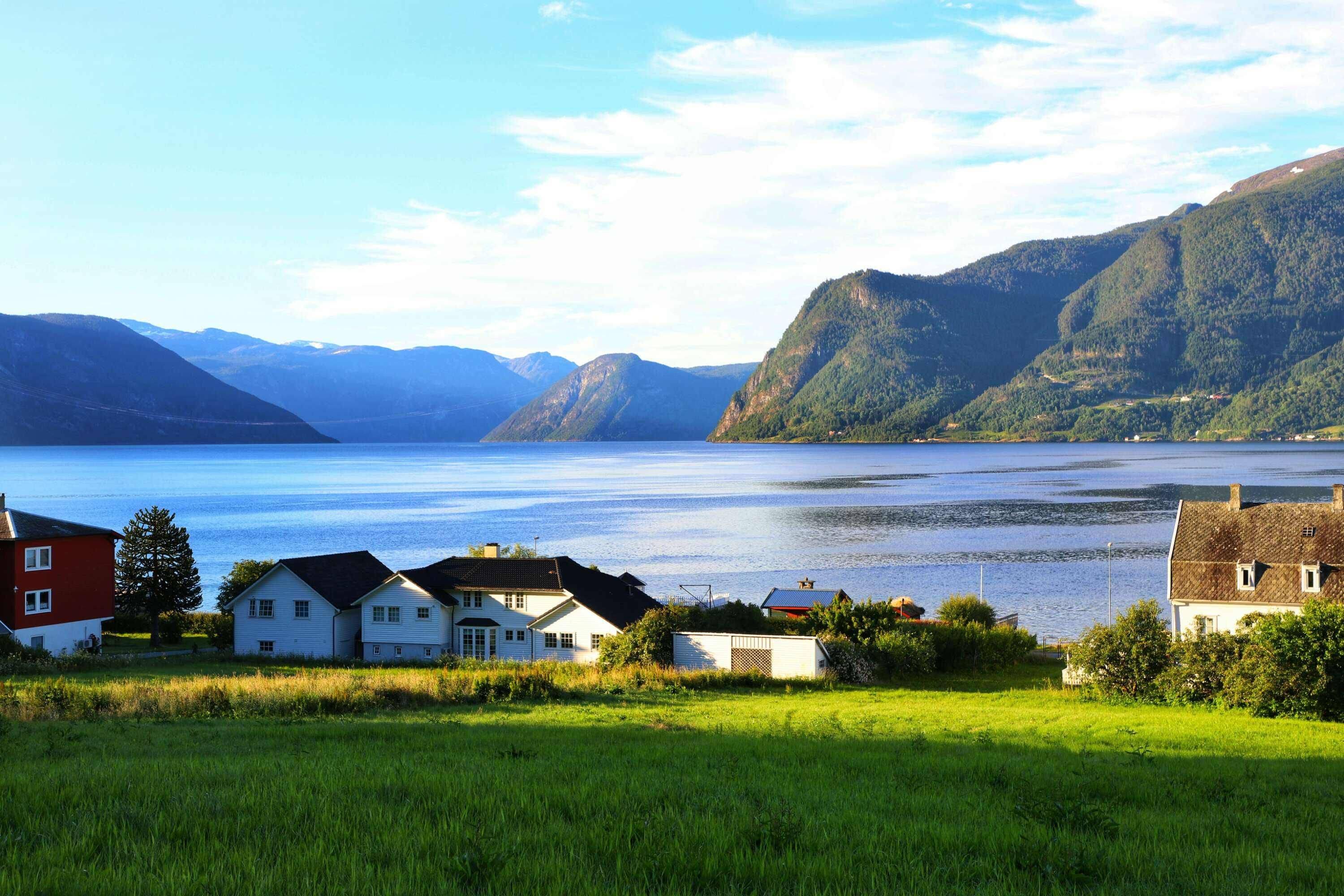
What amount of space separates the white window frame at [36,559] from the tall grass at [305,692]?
614 inches

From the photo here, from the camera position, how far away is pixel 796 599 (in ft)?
194

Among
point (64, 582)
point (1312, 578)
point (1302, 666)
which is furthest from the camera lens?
point (64, 582)

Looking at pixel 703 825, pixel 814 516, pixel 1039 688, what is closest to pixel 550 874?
pixel 703 825

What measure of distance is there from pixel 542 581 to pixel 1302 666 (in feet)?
110

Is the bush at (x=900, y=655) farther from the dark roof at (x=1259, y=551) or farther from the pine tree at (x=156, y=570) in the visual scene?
the pine tree at (x=156, y=570)

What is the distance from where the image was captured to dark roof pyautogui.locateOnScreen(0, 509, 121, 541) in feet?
159

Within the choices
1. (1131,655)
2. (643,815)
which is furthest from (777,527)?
(643,815)

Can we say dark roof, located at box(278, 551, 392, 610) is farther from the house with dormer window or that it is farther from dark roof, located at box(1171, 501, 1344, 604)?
dark roof, located at box(1171, 501, 1344, 604)

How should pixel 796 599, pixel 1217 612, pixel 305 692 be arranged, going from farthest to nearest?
pixel 796 599
pixel 1217 612
pixel 305 692

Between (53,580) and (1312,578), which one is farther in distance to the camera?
(53,580)

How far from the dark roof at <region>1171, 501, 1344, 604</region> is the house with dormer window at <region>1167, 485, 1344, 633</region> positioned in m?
0.04

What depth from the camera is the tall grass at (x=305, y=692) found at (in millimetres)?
23500

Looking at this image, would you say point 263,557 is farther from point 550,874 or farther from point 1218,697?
point 550,874

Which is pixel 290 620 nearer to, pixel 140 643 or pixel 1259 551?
pixel 140 643
